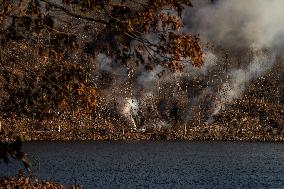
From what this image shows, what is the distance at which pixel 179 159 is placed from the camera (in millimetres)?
104500

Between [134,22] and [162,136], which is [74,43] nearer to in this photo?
[134,22]

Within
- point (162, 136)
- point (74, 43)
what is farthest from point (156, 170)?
point (162, 136)

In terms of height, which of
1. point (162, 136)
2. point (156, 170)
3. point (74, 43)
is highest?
point (74, 43)

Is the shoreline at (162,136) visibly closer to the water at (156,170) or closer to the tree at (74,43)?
the water at (156,170)

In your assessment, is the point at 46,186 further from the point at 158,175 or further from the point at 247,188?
the point at 158,175

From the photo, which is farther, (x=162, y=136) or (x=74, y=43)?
(x=162, y=136)

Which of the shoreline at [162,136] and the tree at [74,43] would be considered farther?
the shoreline at [162,136]

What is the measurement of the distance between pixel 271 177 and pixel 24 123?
12178cm

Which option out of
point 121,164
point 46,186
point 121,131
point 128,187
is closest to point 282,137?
point 121,131

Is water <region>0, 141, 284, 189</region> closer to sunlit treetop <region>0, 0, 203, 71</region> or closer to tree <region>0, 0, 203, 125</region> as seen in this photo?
tree <region>0, 0, 203, 125</region>

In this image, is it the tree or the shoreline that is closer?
the tree

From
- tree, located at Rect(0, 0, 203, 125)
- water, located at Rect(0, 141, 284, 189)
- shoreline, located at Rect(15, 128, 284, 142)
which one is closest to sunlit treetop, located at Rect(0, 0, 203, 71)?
tree, located at Rect(0, 0, 203, 125)

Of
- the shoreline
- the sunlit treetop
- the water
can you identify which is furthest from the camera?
the shoreline

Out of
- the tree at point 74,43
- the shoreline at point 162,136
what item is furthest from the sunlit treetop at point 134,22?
the shoreline at point 162,136
